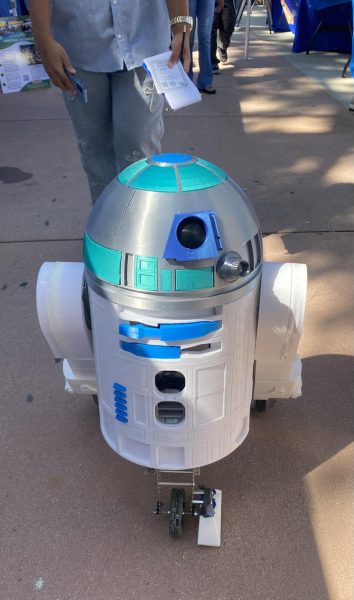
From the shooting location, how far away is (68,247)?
3.48 metres

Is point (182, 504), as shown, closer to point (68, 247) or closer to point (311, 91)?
point (68, 247)

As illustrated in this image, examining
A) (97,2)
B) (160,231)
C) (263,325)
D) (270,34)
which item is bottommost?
(270,34)

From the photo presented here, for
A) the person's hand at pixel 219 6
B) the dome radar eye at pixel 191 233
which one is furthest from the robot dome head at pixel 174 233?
the person's hand at pixel 219 6

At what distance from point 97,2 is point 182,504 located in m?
1.84

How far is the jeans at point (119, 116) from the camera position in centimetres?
225

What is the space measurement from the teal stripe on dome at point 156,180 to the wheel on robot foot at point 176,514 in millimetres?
980

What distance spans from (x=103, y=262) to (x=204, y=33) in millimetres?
5651

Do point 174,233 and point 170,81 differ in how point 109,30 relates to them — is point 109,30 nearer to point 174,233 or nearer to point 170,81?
point 170,81

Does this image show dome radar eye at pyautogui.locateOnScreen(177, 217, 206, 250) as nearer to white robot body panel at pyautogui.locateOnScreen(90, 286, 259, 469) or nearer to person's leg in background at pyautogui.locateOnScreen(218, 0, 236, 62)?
white robot body panel at pyautogui.locateOnScreen(90, 286, 259, 469)

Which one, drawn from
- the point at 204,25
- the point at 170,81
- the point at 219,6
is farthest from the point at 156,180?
the point at 219,6

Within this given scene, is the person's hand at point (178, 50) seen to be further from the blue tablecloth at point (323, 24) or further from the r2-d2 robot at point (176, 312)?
the blue tablecloth at point (323, 24)

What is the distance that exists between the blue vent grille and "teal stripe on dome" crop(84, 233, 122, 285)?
32 cm

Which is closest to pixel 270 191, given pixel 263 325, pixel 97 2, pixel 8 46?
pixel 8 46

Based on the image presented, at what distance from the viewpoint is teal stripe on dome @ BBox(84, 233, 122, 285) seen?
1402mm
